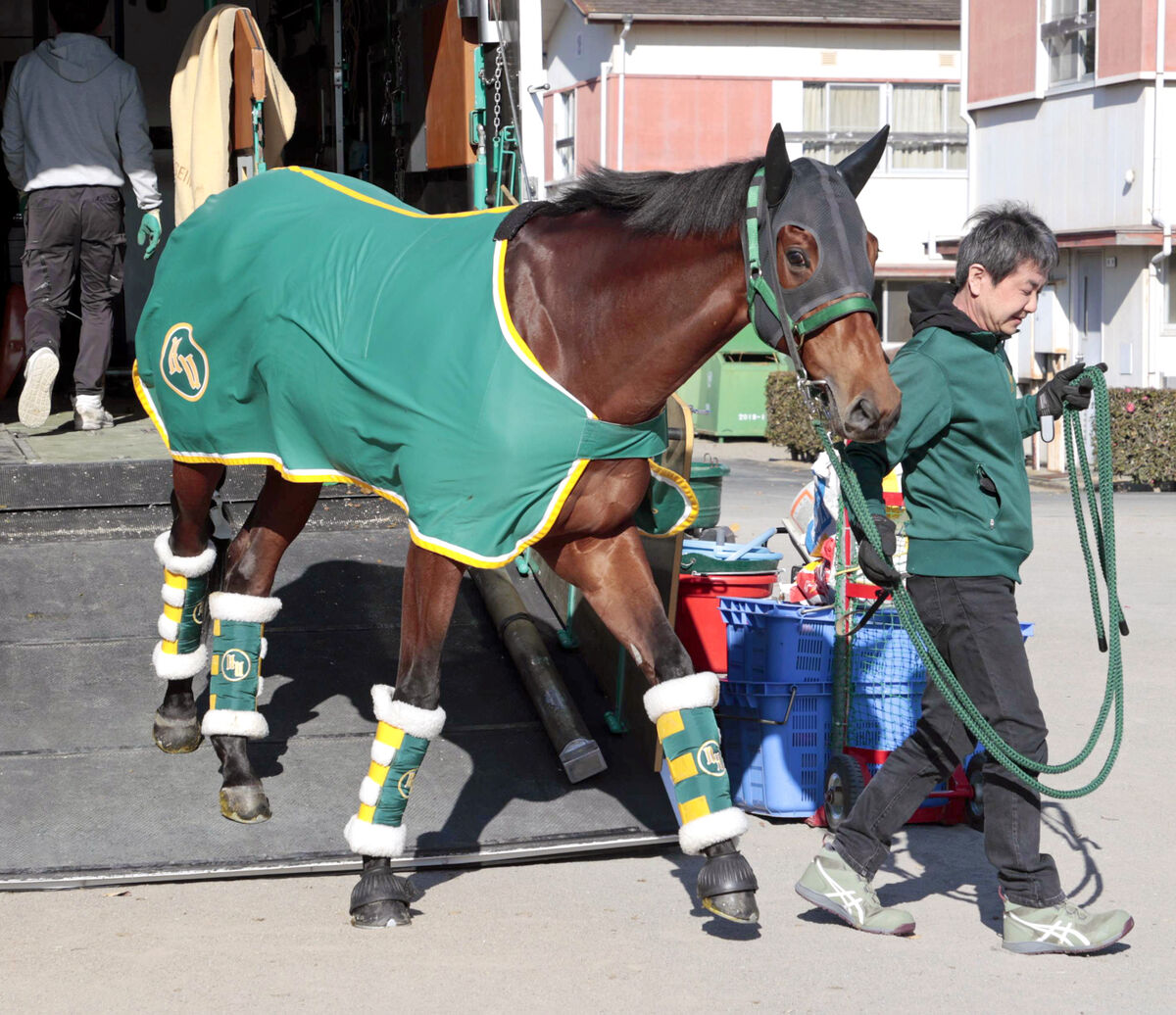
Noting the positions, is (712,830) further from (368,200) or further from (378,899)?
(368,200)

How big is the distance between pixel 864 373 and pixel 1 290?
28.2 feet

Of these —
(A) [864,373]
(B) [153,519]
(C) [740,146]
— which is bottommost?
(B) [153,519]

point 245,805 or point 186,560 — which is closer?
point 245,805

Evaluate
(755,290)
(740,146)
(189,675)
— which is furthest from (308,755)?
(740,146)

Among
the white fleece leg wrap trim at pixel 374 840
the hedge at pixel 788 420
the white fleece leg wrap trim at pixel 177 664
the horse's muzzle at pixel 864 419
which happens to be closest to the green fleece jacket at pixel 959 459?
the horse's muzzle at pixel 864 419

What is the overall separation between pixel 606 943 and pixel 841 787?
121 centimetres

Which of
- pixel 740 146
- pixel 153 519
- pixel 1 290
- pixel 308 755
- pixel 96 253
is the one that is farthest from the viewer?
pixel 740 146

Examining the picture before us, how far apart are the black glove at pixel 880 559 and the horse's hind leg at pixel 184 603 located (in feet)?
8.08

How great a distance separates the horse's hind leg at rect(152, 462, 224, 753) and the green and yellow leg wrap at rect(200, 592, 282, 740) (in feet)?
1.18

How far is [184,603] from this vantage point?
219 inches

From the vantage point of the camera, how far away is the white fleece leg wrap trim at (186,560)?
18.3 ft

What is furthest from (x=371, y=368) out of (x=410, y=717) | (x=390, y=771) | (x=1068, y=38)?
(x=1068, y=38)

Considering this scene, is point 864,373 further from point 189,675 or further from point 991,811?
point 189,675

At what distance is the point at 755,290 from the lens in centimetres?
383
